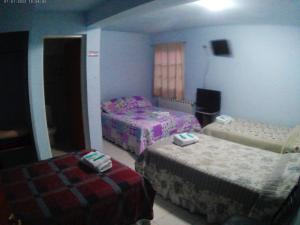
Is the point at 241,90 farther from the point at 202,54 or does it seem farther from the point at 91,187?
the point at 91,187

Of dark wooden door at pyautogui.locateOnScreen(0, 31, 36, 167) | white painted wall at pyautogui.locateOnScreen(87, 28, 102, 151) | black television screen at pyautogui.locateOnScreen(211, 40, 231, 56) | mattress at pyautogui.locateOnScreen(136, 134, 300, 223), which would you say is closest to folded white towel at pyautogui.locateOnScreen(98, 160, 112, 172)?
mattress at pyautogui.locateOnScreen(136, 134, 300, 223)

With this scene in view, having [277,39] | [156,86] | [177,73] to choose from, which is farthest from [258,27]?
[156,86]

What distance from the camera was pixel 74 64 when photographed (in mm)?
3689

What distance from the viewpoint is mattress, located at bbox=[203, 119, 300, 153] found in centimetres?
302

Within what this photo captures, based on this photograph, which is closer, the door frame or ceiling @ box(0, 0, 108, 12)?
ceiling @ box(0, 0, 108, 12)

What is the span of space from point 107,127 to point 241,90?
286 cm

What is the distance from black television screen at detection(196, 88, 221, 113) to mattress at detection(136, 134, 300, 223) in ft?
5.83

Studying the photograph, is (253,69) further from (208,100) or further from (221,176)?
(221,176)

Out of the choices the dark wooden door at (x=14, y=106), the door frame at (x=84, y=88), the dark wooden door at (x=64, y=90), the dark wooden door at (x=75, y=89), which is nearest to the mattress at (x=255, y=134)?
the door frame at (x=84, y=88)

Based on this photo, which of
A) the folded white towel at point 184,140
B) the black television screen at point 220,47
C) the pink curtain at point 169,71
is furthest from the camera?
the pink curtain at point 169,71

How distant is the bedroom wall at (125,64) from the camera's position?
4.96m

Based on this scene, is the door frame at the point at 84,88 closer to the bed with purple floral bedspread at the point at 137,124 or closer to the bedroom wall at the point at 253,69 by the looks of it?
the bed with purple floral bedspread at the point at 137,124

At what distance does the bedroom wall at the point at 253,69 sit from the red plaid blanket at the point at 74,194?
310 centimetres

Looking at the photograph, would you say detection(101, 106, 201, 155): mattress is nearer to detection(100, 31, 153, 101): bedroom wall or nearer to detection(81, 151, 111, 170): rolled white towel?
detection(100, 31, 153, 101): bedroom wall
